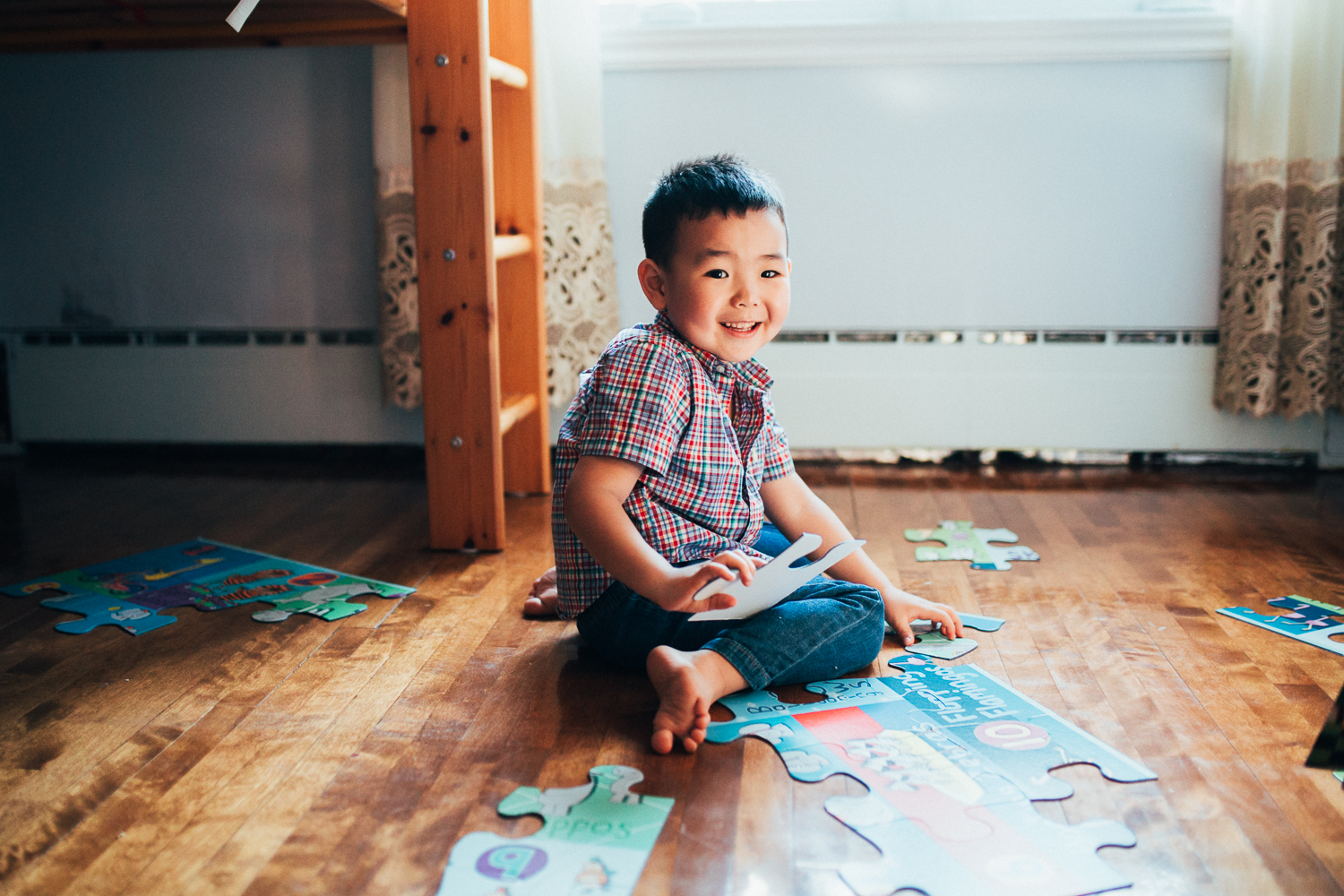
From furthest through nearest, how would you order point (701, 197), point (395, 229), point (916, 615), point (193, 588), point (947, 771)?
point (395, 229)
point (193, 588)
point (916, 615)
point (701, 197)
point (947, 771)

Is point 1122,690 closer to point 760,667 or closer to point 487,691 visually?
point 760,667

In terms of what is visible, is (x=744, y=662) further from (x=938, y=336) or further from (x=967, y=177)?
(x=967, y=177)

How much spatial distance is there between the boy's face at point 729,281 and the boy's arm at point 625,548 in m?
0.18

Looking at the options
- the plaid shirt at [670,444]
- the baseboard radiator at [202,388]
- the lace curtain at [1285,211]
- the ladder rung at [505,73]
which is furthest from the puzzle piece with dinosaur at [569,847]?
the lace curtain at [1285,211]

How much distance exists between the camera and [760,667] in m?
1.14

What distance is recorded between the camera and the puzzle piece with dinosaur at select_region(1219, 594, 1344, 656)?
4.30 feet

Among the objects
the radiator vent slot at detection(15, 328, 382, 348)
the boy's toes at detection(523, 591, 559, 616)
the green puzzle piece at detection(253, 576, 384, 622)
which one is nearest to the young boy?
the boy's toes at detection(523, 591, 559, 616)

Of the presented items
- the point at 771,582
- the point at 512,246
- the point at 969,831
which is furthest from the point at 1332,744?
the point at 512,246

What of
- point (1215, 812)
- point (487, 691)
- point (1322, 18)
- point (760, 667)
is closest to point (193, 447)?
point (487, 691)

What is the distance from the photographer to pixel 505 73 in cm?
178

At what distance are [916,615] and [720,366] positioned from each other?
383mm

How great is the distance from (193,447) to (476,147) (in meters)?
1.21

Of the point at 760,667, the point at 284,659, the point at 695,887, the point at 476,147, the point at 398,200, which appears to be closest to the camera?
the point at 695,887

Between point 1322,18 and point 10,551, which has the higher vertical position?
point 1322,18
